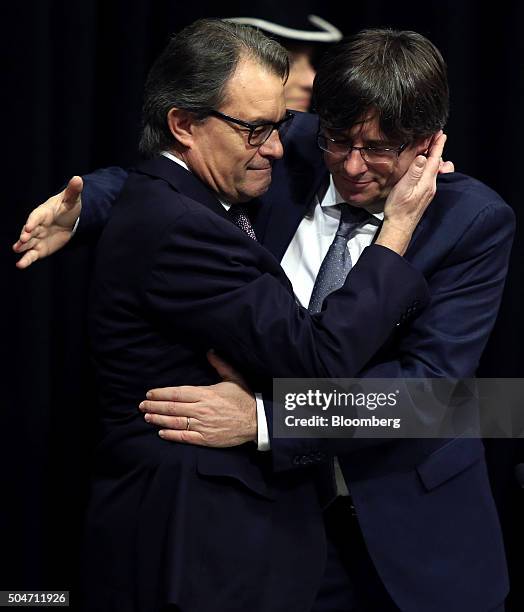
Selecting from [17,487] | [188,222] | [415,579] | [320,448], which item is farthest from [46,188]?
[415,579]

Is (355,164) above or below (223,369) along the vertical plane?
above

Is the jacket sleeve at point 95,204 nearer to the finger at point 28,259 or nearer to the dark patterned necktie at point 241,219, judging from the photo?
the finger at point 28,259

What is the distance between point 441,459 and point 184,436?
1.51 feet

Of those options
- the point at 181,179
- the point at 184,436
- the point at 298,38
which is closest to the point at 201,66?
the point at 181,179

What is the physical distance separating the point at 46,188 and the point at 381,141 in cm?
107

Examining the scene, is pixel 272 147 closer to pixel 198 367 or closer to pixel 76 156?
pixel 198 367

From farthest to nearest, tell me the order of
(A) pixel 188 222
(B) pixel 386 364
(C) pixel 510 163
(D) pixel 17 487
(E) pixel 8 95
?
(C) pixel 510 163
(D) pixel 17 487
(E) pixel 8 95
(B) pixel 386 364
(A) pixel 188 222

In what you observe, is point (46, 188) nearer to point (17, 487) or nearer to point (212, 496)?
point (17, 487)

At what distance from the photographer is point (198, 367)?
6.15 feet

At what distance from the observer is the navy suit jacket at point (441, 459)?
187 cm

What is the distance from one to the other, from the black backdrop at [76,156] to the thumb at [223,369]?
0.98 metres

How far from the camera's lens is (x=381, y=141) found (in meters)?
1.89

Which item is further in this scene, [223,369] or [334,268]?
[334,268]

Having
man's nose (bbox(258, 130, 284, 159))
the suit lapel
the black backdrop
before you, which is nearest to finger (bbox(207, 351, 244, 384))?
the suit lapel
